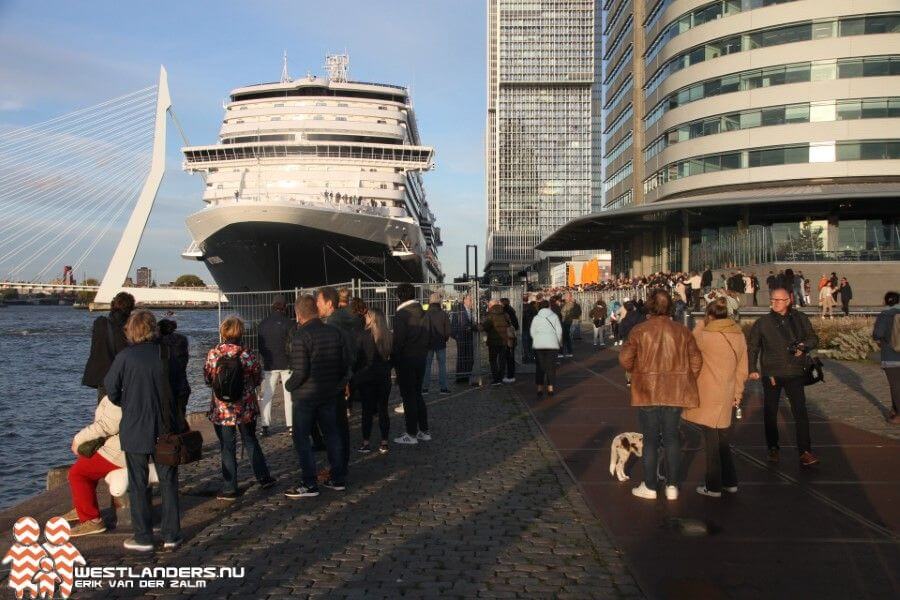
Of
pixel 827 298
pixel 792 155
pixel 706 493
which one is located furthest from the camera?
pixel 792 155

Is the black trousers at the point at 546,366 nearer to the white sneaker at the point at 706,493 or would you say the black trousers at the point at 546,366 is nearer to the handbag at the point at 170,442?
the white sneaker at the point at 706,493

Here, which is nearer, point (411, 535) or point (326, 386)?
point (411, 535)

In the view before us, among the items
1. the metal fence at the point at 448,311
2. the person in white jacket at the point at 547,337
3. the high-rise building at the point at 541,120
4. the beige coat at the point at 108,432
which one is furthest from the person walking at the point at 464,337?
the high-rise building at the point at 541,120

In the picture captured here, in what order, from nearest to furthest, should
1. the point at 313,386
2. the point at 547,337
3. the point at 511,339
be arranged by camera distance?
the point at 313,386 → the point at 547,337 → the point at 511,339

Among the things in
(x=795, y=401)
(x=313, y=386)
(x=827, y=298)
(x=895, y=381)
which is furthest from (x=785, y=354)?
(x=827, y=298)

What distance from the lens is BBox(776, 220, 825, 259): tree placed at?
116 feet

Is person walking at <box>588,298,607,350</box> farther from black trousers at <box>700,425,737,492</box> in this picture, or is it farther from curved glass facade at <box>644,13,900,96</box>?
curved glass facade at <box>644,13,900,96</box>

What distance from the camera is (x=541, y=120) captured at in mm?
184625

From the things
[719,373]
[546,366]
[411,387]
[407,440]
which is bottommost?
[407,440]

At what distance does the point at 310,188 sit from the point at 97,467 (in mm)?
38854

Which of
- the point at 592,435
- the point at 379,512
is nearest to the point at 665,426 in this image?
the point at 379,512

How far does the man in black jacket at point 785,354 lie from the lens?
768 centimetres

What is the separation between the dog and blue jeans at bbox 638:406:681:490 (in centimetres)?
64

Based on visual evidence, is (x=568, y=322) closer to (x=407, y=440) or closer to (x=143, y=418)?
(x=407, y=440)
